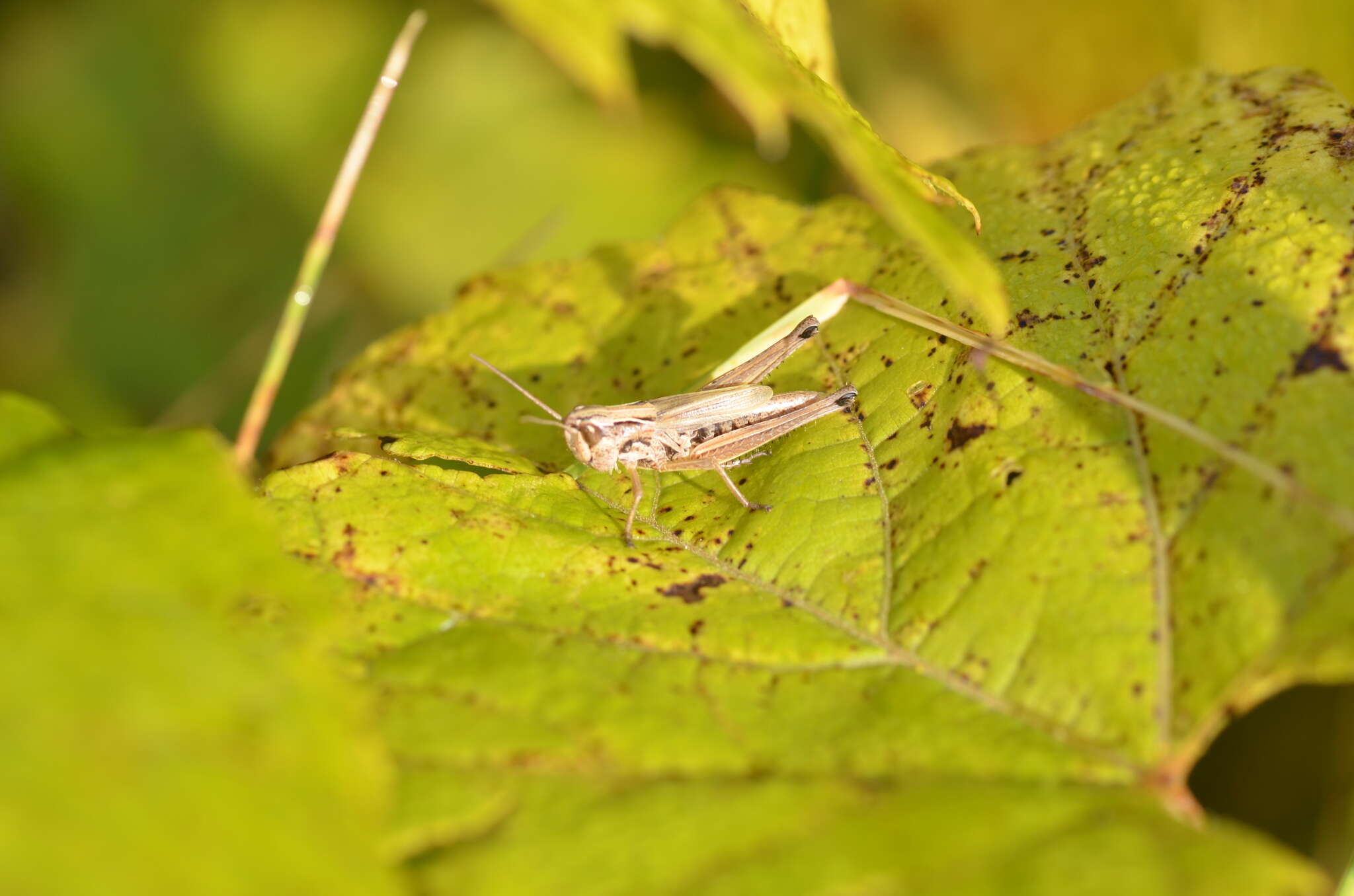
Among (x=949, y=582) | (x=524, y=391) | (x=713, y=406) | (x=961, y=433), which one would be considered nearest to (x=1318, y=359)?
(x=961, y=433)

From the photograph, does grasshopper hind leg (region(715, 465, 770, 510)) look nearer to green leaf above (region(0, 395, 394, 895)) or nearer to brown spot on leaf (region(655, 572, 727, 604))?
brown spot on leaf (region(655, 572, 727, 604))

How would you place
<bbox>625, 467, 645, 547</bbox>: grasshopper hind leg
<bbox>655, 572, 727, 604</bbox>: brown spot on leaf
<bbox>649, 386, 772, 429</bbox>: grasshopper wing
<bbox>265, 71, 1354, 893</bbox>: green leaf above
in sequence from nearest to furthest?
<bbox>265, 71, 1354, 893</bbox>: green leaf above < <bbox>655, 572, 727, 604</bbox>: brown spot on leaf < <bbox>625, 467, 645, 547</bbox>: grasshopper hind leg < <bbox>649, 386, 772, 429</bbox>: grasshopper wing

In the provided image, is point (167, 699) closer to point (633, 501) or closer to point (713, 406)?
point (633, 501)

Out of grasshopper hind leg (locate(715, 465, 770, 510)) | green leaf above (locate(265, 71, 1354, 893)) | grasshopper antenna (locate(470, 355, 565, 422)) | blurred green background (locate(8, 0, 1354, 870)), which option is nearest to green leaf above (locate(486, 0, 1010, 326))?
Answer: green leaf above (locate(265, 71, 1354, 893))

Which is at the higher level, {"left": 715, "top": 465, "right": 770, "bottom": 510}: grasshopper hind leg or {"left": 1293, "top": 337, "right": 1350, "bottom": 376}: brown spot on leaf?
{"left": 1293, "top": 337, "right": 1350, "bottom": 376}: brown spot on leaf

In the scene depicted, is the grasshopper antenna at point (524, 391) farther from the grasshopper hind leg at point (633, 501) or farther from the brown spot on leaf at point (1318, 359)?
the brown spot on leaf at point (1318, 359)
